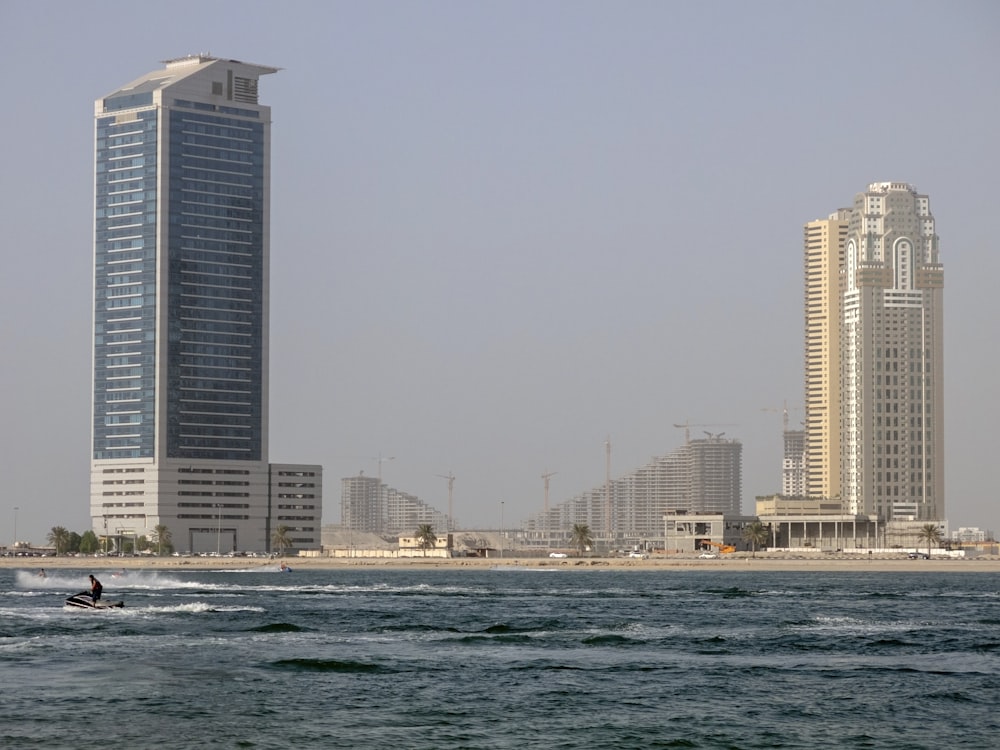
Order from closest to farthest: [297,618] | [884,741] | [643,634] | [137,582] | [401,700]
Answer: [884,741], [401,700], [643,634], [297,618], [137,582]

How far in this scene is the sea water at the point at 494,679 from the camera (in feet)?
163

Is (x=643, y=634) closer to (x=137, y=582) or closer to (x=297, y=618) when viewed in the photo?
(x=297, y=618)

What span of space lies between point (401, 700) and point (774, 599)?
83921 millimetres

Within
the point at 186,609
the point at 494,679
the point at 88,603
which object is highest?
the point at 494,679

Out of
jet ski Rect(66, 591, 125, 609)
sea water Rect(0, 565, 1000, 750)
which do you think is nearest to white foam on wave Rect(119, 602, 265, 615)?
sea water Rect(0, 565, 1000, 750)

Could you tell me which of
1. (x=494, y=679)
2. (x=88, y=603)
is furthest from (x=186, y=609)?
(x=494, y=679)

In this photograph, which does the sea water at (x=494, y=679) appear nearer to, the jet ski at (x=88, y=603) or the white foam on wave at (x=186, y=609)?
the white foam on wave at (x=186, y=609)

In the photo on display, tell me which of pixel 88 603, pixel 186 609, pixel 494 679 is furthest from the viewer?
pixel 186 609

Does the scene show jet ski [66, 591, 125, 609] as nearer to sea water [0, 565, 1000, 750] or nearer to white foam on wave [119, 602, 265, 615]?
white foam on wave [119, 602, 265, 615]

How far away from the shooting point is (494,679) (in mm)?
63750

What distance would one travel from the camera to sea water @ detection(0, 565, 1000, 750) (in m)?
49.6

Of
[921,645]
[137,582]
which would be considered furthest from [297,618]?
[137,582]

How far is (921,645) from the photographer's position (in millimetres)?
80188

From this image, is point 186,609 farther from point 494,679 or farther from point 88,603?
point 494,679
